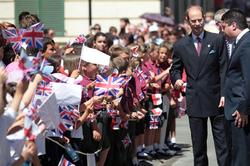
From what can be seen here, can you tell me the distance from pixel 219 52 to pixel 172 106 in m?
3.61

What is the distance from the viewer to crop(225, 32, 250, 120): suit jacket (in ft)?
29.5

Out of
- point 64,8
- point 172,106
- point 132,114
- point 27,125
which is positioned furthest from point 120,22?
point 27,125

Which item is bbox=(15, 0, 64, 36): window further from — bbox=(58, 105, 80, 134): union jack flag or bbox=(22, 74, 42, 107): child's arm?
bbox=(22, 74, 42, 107): child's arm

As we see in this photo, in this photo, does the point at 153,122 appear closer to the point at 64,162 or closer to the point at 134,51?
the point at 134,51

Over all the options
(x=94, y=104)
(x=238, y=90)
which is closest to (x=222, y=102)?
(x=238, y=90)

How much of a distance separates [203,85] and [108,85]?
1.40m

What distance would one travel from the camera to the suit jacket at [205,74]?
1047 centimetres

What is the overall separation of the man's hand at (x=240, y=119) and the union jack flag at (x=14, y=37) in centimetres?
249

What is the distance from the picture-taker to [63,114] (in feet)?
27.1

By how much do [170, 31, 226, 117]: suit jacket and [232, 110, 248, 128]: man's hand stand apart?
48.3 inches

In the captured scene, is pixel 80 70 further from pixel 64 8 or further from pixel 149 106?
pixel 64 8

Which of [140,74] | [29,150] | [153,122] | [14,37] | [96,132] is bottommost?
[153,122]

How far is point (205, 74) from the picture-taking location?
34.3ft

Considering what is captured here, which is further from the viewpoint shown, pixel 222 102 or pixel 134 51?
pixel 134 51
